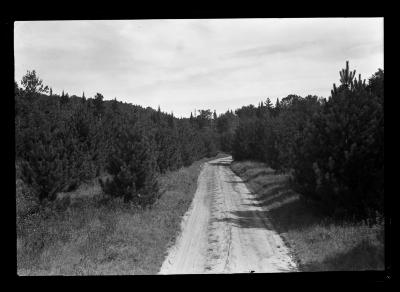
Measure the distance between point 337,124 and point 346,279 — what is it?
39.1 ft

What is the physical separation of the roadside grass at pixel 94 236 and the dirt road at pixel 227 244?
704mm

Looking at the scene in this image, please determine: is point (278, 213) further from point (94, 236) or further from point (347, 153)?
point (94, 236)

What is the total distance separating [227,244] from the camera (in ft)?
45.8

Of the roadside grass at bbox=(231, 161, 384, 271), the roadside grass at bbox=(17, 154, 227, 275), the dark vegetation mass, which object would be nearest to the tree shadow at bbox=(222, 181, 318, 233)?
the roadside grass at bbox=(231, 161, 384, 271)

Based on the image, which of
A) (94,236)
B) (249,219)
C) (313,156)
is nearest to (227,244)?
(249,219)

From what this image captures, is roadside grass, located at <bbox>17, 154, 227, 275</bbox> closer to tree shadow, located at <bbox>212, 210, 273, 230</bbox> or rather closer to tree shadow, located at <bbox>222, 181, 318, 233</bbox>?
tree shadow, located at <bbox>212, 210, 273, 230</bbox>

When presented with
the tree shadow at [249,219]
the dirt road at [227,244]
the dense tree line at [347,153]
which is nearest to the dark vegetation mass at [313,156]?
the dense tree line at [347,153]

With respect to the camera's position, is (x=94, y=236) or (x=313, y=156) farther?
(x=313, y=156)

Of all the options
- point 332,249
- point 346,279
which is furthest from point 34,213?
point 346,279

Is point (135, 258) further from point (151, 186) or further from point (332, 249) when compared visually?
point (151, 186)

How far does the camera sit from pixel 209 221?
1842 cm

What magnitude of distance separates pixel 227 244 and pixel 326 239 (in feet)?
12.9

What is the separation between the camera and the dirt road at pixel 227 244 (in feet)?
38.0

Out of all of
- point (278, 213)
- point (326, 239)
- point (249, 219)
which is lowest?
point (249, 219)
